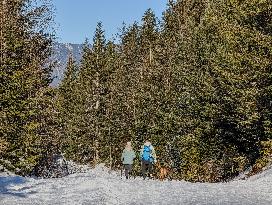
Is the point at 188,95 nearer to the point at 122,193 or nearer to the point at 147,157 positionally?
the point at 147,157

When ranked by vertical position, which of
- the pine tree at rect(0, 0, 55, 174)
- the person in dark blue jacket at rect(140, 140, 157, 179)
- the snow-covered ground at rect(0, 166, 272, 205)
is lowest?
the snow-covered ground at rect(0, 166, 272, 205)

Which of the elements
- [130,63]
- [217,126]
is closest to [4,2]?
[217,126]

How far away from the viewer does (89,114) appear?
182 ft

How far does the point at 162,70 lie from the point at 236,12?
17.0 metres

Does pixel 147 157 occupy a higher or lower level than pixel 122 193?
higher

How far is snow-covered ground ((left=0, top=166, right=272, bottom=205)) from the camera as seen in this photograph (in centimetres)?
1517

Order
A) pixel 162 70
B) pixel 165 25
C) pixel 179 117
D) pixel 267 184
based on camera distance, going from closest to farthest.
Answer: pixel 267 184
pixel 179 117
pixel 162 70
pixel 165 25

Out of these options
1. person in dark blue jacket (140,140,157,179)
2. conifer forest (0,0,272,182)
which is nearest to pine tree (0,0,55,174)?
conifer forest (0,0,272,182)

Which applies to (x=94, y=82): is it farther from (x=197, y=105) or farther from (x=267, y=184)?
(x=267, y=184)

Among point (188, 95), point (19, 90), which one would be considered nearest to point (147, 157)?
point (19, 90)

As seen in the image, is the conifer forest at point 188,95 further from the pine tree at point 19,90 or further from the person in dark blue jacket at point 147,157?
the person in dark blue jacket at point 147,157

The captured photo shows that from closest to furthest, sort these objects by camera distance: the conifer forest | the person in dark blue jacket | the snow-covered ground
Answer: the snow-covered ground < the person in dark blue jacket < the conifer forest

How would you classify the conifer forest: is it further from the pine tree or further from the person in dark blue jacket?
the person in dark blue jacket

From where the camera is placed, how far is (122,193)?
55.2 ft
